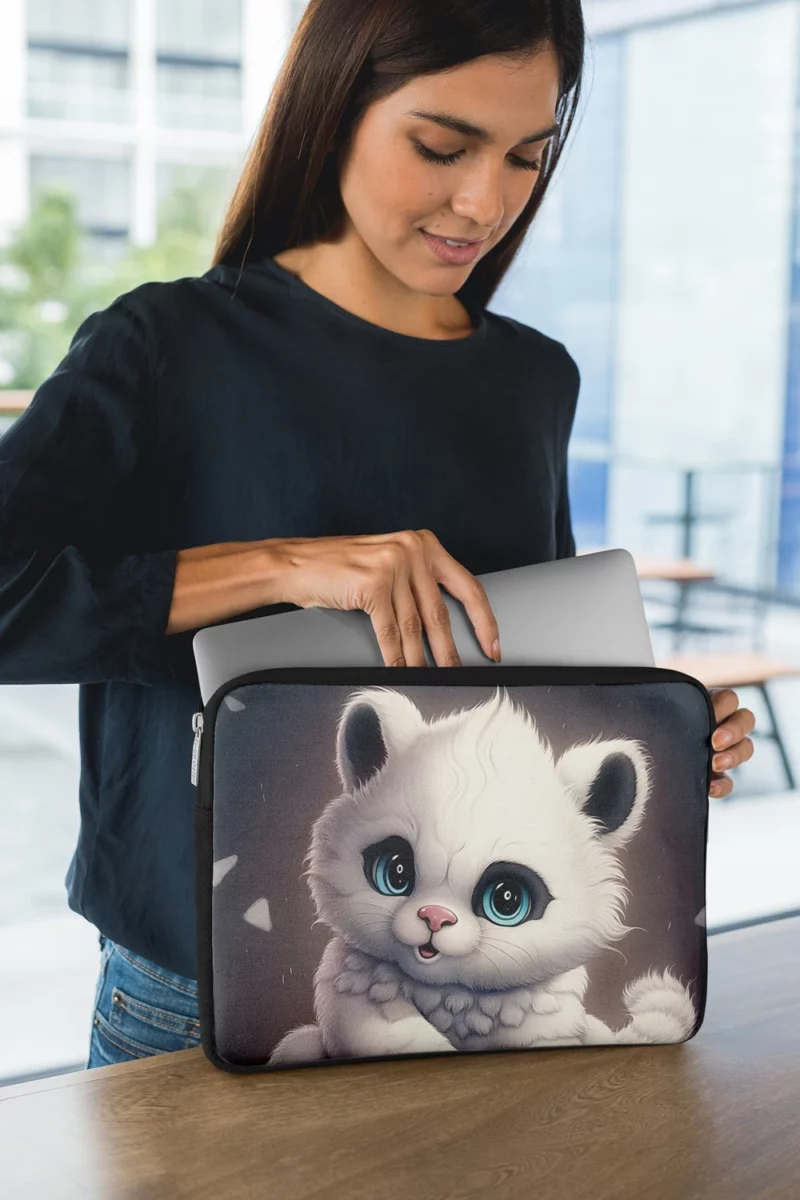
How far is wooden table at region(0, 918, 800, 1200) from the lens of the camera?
553 mm

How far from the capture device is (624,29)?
165 inches

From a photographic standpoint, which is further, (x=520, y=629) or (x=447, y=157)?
(x=447, y=157)

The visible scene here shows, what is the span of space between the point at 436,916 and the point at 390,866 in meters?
0.03

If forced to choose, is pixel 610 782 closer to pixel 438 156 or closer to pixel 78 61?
pixel 438 156

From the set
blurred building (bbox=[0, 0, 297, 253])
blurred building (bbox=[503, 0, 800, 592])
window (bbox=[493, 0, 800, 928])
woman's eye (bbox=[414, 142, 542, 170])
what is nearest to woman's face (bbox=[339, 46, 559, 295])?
woman's eye (bbox=[414, 142, 542, 170])

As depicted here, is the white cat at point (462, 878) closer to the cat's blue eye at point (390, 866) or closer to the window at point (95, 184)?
the cat's blue eye at point (390, 866)

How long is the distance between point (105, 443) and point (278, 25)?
4.50 metres

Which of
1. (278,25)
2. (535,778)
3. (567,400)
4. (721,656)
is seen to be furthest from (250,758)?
(278,25)

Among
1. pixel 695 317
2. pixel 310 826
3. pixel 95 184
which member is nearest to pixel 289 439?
pixel 310 826

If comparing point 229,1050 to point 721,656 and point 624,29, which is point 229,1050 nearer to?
point 721,656

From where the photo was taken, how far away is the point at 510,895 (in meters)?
0.63

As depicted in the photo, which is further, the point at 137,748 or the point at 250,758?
the point at 137,748

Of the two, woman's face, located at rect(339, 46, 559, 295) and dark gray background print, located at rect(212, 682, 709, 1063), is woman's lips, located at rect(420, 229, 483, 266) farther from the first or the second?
dark gray background print, located at rect(212, 682, 709, 1063)

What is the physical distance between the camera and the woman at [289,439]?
70 cm
